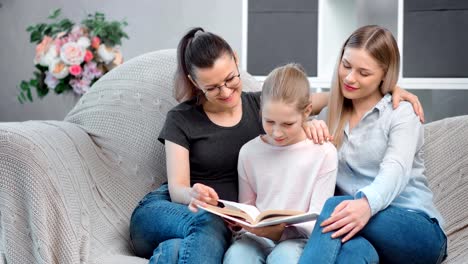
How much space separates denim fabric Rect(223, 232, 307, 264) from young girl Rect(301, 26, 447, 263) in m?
0.06

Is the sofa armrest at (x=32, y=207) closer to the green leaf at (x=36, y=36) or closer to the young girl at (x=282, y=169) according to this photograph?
the young girl at (x=282, y=169)

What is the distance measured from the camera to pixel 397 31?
3783mm

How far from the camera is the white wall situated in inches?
171

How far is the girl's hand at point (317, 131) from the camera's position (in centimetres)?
211

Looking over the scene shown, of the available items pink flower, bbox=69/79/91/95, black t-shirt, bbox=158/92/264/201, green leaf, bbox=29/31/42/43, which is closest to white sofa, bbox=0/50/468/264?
black t-shirt, bbox=158/92/264/201

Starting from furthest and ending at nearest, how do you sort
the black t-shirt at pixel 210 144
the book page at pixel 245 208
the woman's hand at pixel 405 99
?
the black t-shirt at pixel 210 144 → the woman's hand at pixel 405 99 → the book page at pixel 245 208

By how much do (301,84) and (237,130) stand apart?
0.30m

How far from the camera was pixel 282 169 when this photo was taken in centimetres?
213

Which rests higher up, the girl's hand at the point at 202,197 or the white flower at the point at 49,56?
the white flower at the point at 49,56

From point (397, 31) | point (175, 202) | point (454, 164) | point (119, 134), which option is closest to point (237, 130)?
point (175, 202)

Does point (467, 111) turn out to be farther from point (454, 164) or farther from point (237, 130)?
point (237, 130)

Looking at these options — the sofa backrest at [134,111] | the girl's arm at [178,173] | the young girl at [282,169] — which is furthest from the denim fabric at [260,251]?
the sofa backrest at [134,111]

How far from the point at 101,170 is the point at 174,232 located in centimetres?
47

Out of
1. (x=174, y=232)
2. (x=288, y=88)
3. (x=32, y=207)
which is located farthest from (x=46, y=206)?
(x=288, y=88)
